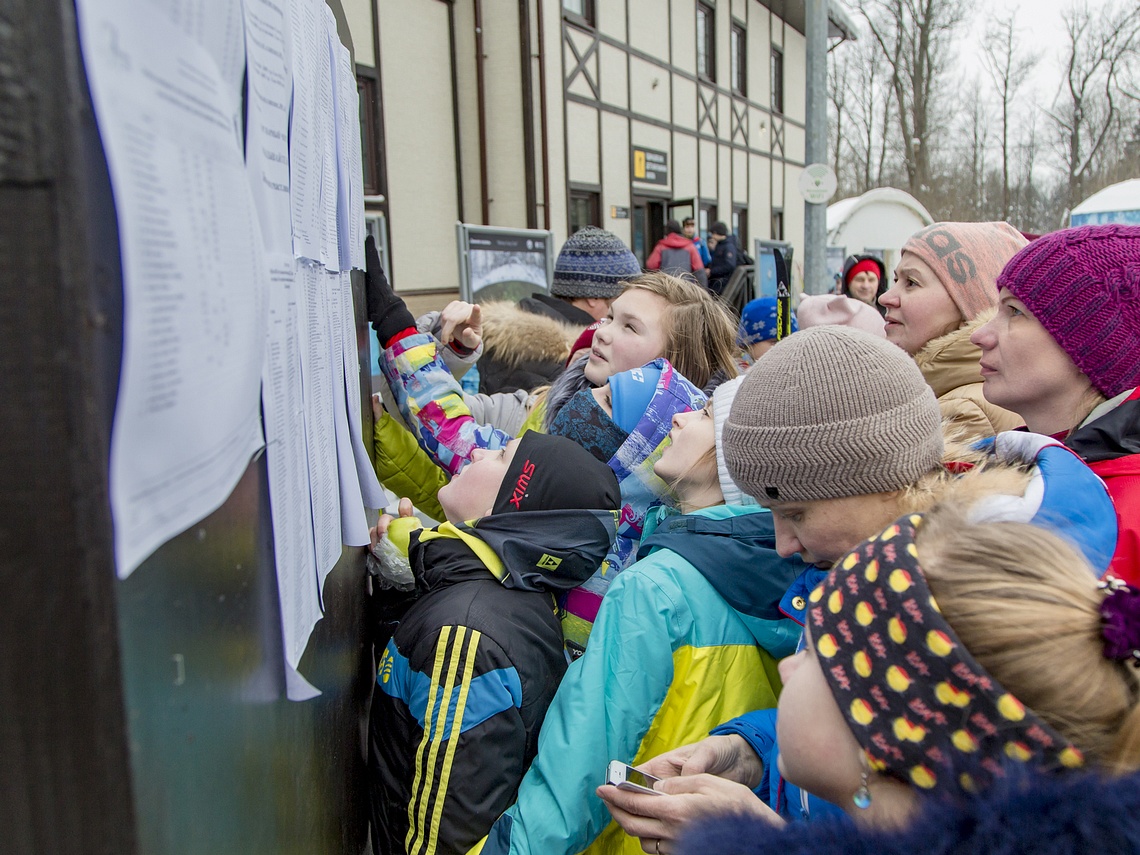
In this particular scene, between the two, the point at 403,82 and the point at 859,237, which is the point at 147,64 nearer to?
the point at 403,82

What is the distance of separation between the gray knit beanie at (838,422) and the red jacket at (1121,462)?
36 centimetres

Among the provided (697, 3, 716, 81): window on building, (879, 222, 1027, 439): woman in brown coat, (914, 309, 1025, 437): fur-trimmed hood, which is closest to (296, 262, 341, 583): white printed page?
(914, 309, 1025, 437): fur-trimmed hood

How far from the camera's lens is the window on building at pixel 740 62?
1778 centimetres

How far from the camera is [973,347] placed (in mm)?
2574

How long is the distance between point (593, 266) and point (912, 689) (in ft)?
12.0

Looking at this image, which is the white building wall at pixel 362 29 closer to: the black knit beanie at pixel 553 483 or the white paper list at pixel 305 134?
the black knit beanie at pixel 553 483

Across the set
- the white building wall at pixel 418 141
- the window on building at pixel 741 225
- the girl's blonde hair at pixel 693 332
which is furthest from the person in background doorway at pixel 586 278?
the window on building at pixel 741 225

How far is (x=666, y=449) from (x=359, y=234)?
37.0 inches

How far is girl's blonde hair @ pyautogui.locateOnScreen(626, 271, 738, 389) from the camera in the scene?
2.80 meters

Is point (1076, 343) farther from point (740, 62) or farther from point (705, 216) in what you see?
point (740, 62)

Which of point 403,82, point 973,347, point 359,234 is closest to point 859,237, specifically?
point 403,82

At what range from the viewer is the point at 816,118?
8359 mm

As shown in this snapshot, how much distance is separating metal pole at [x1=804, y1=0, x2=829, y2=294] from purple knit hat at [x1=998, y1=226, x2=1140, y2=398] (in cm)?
702

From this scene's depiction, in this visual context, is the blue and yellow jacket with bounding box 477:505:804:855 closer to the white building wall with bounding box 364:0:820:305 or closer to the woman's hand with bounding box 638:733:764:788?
the woman's hand with bounding box 638:733:764:788
